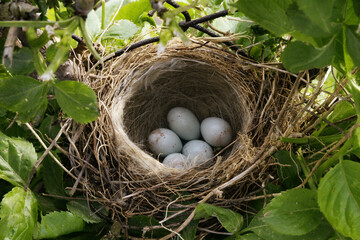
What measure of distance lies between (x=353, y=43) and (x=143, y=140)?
955mm

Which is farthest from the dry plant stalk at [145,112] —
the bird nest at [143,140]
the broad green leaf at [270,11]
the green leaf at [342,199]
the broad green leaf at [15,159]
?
the broad green leaf at [270,11]

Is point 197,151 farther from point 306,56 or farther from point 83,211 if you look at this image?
point 306,56

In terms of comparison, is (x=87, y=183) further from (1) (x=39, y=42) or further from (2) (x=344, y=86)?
(2) (x=344, y=86)

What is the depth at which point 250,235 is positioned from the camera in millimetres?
802

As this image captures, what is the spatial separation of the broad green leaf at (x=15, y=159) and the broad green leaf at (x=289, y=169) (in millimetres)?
568

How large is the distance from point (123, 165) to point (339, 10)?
693 mm

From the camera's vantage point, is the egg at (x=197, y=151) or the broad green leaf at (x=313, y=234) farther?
the egg at (x=197, y=151)

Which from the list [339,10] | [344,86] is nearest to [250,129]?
[344,86]

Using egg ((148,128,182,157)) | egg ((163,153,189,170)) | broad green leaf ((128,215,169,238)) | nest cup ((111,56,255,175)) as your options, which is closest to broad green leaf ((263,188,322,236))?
broad green leaf ((128,215,169,238))

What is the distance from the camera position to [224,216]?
0.83m

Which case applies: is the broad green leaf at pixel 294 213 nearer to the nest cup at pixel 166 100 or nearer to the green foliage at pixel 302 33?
the green foliage at pixel 302 33

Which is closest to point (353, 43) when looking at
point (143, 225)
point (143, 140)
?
point (143, 225)

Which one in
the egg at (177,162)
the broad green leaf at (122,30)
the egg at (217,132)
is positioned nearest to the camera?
the broad green leaf at (122,30)

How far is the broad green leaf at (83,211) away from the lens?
0.91 meters
